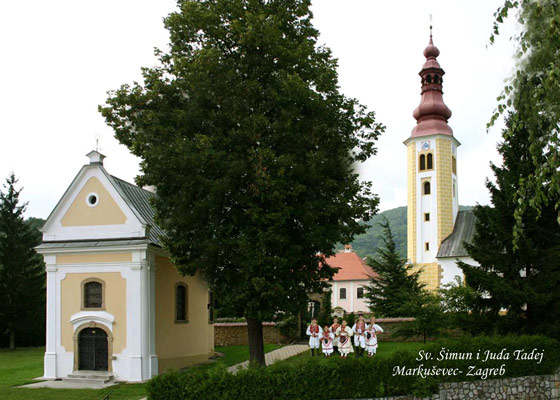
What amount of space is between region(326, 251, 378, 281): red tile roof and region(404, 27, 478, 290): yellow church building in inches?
626

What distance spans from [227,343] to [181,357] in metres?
8.33

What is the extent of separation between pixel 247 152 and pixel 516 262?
9541mm

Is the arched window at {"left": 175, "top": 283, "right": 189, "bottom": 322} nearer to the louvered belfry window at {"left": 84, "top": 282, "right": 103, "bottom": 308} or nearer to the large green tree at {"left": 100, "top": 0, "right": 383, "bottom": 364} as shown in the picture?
the louvered belfry window at {"left": 84, "top": 282, "right": 103, "bottom": 308}

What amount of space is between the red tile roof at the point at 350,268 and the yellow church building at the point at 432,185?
52.1 ft

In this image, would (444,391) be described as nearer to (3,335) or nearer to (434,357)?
(434,357)

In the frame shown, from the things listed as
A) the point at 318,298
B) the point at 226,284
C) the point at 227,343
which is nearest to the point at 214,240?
the point at 226,284

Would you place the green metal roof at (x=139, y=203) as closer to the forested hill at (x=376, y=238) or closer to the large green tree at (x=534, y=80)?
the large green tree at (x=534, y=80)

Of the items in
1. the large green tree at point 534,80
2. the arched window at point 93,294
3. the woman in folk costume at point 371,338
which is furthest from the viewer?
the arched window at point 93,294

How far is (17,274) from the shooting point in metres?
35.4

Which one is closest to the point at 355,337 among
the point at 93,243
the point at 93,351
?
the point at 93,351

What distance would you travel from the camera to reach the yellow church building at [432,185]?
44219 mm

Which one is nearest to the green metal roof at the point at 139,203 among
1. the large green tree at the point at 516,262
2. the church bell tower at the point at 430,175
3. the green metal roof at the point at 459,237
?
the large green tree at the point at 516,262

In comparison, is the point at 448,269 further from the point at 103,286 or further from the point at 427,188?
the point at 103,286

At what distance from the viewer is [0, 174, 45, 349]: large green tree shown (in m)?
34.8
